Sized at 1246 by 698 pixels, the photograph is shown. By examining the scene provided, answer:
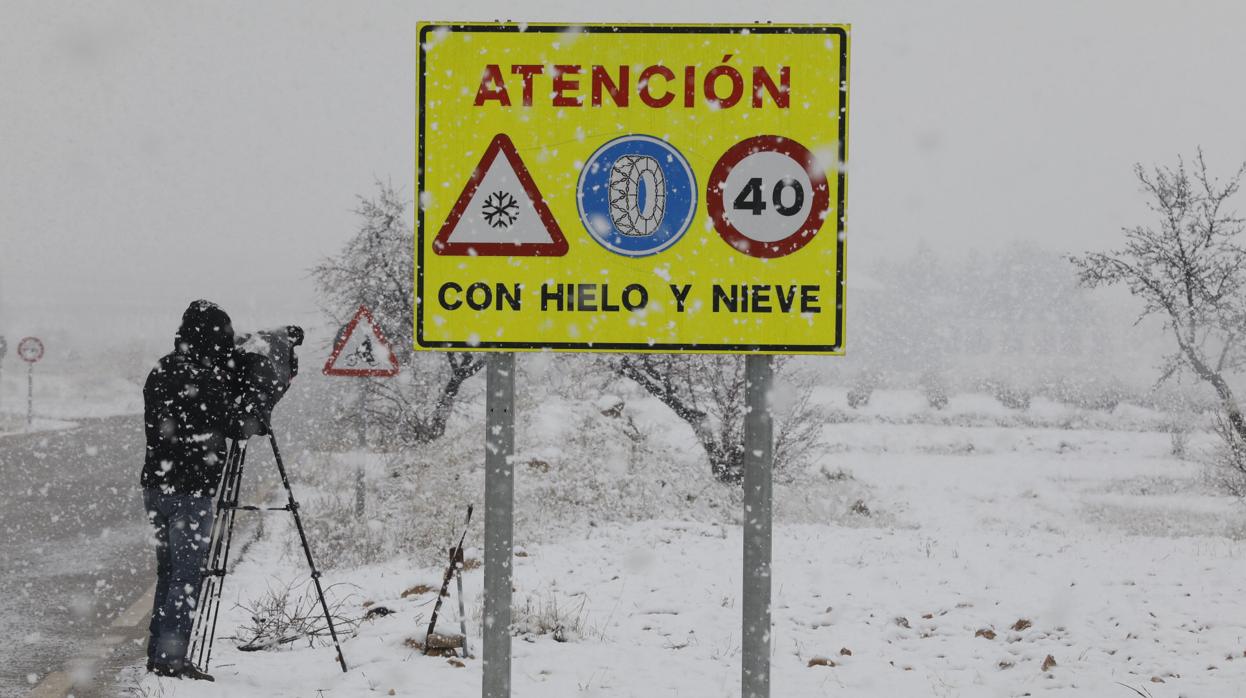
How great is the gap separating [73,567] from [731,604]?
5983mm

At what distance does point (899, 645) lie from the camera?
588cm

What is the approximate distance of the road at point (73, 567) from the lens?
17.4ft

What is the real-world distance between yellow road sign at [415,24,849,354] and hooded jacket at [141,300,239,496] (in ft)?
9.40

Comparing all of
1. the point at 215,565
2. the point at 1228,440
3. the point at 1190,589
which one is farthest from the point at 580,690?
the point at 1228,440

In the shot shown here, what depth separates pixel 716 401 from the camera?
15188 millimetres

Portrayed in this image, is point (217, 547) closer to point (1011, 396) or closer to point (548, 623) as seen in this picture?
point (548, 623)

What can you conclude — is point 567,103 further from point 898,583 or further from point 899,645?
point 898,583

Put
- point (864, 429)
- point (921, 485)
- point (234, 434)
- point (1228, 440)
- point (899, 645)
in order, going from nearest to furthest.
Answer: point (234, 434), point (899, 645), point (1228, 440), point (921, 485), point (864, 429)

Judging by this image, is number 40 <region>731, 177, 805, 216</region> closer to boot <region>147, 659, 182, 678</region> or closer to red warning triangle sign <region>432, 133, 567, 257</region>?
red warning triangle sign <region>432, 133, 567, 257</region>

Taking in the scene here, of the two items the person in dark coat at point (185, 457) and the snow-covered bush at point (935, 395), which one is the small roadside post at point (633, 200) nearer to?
the person in dark coat at point (185, 457)

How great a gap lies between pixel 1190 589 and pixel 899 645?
2676mm

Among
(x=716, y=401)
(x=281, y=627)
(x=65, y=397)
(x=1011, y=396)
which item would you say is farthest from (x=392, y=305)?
(x=1011, y=396)

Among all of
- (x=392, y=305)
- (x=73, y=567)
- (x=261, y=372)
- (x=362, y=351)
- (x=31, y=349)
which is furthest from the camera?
(x=31, y=349)

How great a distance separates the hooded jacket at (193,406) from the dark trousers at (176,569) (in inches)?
3.6
